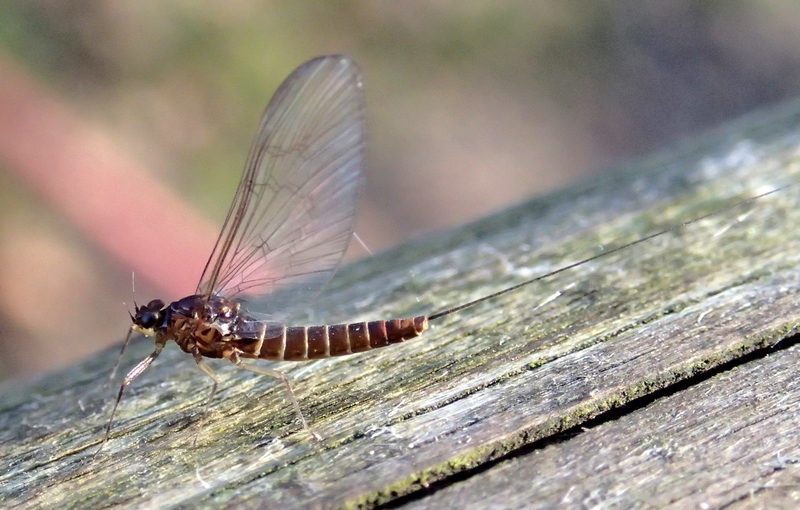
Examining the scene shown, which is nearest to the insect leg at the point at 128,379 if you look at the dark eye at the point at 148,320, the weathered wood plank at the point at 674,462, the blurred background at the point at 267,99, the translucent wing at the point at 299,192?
the dark eye at the point at 148,320

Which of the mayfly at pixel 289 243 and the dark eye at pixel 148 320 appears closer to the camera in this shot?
the mayfly at pixel 289 243

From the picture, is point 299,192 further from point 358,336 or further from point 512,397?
point 512,397

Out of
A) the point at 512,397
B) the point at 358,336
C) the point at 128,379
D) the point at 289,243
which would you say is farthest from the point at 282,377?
the point at 289,243

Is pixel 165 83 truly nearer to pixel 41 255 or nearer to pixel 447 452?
pixel 41 255

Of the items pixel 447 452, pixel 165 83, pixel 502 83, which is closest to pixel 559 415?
pixel 447 452

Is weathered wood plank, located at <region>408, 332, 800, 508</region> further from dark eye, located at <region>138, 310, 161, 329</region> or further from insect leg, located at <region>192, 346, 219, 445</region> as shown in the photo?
dark eye, located at <region>138, 310, 161, 329</region>

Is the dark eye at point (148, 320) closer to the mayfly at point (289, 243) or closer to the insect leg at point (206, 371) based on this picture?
the mayfly at point (289, 243)

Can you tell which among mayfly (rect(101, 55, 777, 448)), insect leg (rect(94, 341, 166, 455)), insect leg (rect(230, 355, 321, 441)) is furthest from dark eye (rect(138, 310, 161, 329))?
insect leg (rect(230, 355, 321, 441))
